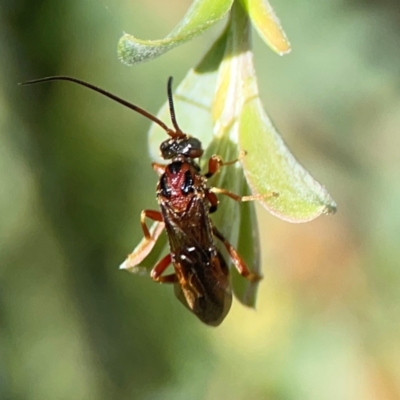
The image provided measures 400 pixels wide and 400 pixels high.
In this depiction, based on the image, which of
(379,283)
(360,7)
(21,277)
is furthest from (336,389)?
(360,7)

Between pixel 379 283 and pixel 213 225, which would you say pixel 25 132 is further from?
pixel 213 225

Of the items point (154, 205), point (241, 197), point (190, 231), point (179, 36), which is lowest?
point (154, 205)

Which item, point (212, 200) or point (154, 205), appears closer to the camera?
point (212, 200)

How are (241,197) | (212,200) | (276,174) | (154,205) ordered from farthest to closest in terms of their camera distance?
1. (154,205)
2. (212,200)
3. (241,197)
4. (276,174)

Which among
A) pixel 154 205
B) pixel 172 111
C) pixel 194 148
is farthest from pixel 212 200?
pixel 154 205

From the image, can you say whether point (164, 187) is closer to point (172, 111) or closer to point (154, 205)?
point (172, 111)

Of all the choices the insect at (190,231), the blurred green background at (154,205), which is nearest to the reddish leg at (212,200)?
the insect at (190,231)
